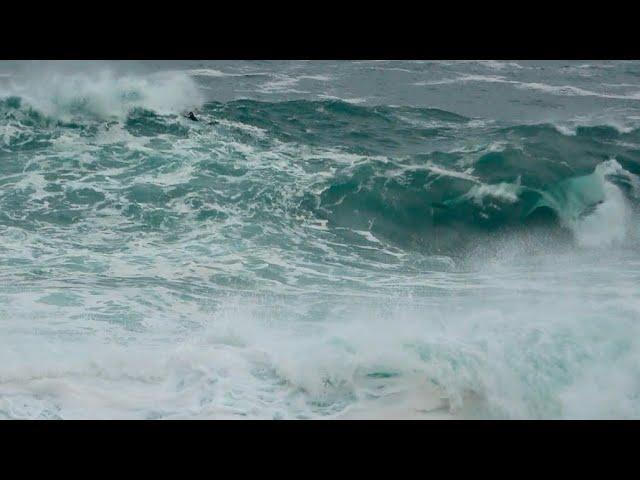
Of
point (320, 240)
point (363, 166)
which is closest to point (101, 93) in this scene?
point (363, 166)

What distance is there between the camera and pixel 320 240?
14.1 metres

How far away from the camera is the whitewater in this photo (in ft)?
31.3

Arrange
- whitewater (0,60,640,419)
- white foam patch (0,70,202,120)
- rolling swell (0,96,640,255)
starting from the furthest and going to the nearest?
1. white foam patch (0,70,202,120)
2. rolling swell (0,96,640,255)
3. whitewater (0,60,640,419)

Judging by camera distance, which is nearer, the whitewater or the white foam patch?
the whitewater

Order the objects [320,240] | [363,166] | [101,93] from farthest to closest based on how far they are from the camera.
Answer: [101,93] → [363,166] → [320,240]

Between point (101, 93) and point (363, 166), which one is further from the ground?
point (101, 93)

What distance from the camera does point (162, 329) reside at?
10.9 metres

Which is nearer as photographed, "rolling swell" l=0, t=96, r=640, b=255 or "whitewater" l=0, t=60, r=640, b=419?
"whitewater" l=0, t=60, r=640, b=419

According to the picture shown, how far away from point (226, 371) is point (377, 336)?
1.98 metres

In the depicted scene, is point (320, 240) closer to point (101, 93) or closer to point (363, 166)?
point (363, 166)

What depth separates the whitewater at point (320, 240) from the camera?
31.3 feet

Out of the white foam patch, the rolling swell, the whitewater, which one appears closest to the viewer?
the whitewater

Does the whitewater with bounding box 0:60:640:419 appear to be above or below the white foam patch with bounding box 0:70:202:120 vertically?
below

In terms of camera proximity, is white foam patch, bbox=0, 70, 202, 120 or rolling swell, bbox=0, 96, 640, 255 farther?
white foam patch, bbox=0, 70, 202, 120
